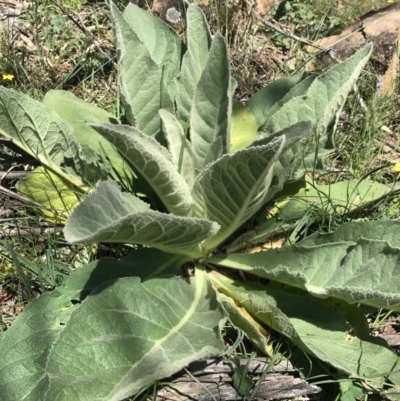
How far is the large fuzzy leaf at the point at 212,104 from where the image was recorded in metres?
1.79

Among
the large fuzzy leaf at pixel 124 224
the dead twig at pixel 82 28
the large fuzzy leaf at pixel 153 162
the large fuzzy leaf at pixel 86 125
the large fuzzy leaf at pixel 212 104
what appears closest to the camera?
the large fuzzy leaf at pixel 124 224

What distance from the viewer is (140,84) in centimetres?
207

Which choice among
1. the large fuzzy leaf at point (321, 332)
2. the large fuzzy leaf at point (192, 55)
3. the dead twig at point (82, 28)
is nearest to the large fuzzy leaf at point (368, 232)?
the large fuzzy leaf at point (321, 332)

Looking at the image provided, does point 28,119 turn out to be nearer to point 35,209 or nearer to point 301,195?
point 35,209

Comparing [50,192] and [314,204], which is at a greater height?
[50,192]

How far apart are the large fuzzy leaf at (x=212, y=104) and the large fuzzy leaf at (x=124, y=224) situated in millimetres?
369

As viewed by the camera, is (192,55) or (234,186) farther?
(192,55)

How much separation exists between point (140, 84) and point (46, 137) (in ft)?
1.30

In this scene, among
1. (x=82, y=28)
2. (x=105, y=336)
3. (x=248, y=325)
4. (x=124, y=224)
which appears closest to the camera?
(x=124, y=224)

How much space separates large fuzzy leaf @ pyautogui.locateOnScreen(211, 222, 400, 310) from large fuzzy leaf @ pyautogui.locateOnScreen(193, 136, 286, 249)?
164mm

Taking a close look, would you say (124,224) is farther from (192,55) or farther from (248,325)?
(192,55)

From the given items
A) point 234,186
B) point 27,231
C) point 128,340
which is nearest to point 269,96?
point 234,186

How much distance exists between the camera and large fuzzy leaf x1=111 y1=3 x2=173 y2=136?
1974mm

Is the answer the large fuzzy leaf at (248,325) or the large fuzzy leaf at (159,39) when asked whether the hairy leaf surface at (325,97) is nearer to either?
the large fuzzy leaf at (159,39)
